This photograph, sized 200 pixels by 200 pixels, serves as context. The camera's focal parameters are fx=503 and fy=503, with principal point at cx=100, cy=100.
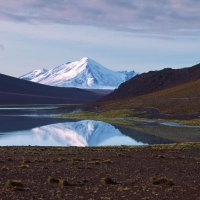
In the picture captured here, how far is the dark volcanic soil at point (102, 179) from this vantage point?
73.5 feet

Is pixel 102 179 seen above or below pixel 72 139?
above

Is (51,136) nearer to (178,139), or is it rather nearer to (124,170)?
(178,139)

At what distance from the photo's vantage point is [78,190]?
23500 millimetres

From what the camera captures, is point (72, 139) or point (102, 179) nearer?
point (102, 179)

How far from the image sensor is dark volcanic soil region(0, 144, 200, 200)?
22391 millimetres

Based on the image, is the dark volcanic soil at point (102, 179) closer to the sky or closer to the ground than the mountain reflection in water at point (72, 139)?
closer to the sky

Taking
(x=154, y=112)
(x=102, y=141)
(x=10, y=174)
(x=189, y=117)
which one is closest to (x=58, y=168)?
Answer: (x=10, y=174)

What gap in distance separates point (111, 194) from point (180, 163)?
48.5 feet

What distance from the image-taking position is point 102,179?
26047mm

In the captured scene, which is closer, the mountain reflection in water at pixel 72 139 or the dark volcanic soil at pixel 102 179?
the dark volcanic soil at pixel 102 179

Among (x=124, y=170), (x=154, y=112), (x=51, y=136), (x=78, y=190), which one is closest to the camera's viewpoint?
(x=78, y=190)

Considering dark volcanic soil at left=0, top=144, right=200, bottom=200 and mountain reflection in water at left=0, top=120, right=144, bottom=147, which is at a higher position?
dark volcanic soil at left=0, top=144, right=200, bottom=200

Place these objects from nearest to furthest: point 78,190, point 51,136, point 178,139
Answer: point 78,190
point 178,139
point 51,136

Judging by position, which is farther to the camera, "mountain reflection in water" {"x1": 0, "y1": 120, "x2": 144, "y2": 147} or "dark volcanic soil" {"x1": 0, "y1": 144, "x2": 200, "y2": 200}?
"mountain reflection in water" {"x1": 0, "y1": 120, "x2": 144, "y2": 147}
